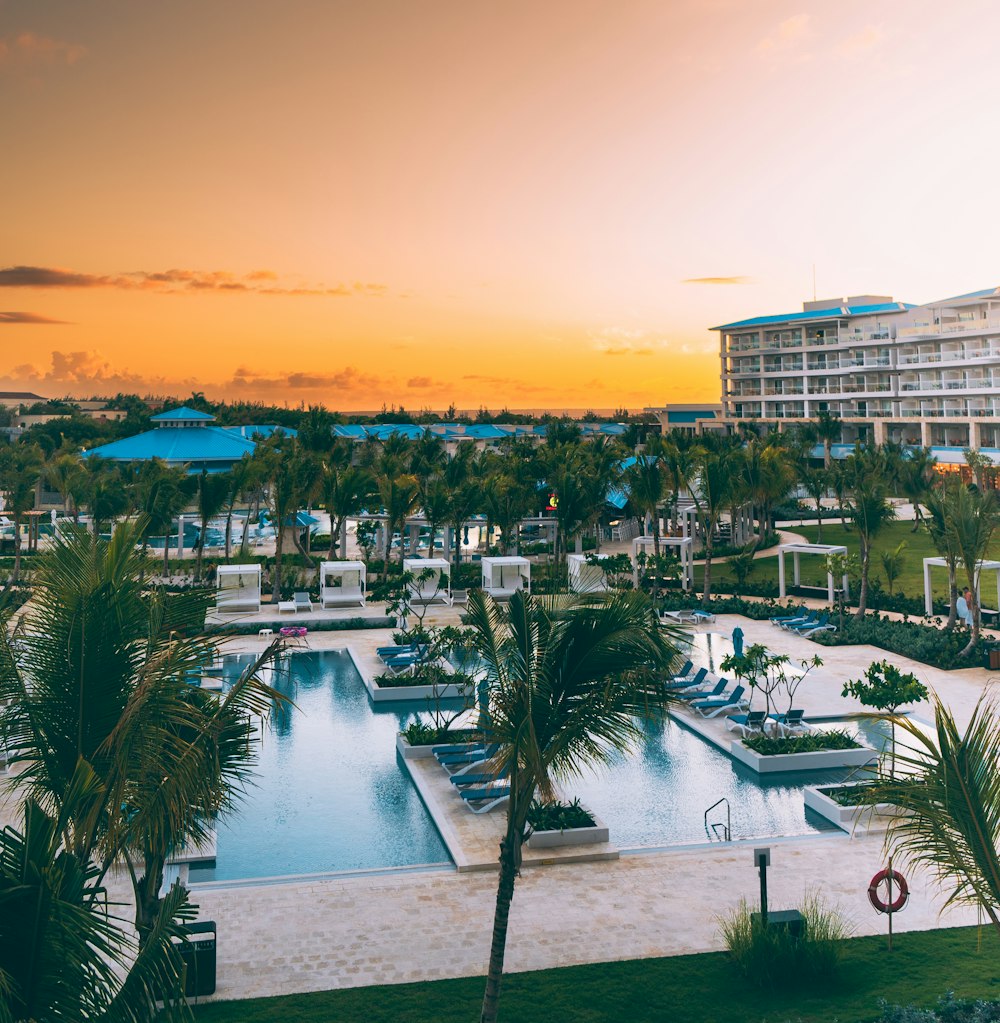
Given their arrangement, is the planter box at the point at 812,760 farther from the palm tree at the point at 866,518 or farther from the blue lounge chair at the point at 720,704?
the palm tree at the point at 866,518

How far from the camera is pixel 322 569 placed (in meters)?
32.6

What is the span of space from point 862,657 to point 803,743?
7.63 meters

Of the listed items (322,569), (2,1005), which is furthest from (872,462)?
(2,1005)

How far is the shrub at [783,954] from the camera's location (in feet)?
33.0

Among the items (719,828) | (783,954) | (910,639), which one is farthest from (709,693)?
(783,954)

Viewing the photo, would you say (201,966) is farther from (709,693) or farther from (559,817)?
(709,693)

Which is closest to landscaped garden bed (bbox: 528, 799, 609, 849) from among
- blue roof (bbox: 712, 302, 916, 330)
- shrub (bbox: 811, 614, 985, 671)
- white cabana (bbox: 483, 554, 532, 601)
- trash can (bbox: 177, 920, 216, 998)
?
trash can (bbox: 177, 920, 216, 998)

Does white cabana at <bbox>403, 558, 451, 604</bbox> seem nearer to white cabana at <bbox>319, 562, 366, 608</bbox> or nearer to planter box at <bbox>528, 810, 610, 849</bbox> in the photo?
white cabana at <bbox>319, 562, 366, 608</bbox>

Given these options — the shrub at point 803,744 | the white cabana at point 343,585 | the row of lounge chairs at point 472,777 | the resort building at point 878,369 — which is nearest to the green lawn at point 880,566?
the white cabana at point 343,585

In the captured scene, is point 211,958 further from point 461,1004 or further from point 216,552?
point 216,552

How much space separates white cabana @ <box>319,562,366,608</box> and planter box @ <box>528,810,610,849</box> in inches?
742

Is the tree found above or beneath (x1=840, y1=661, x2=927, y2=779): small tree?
above

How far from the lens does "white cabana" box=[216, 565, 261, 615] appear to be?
31.5 meters

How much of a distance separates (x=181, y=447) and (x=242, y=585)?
89.5 feet
